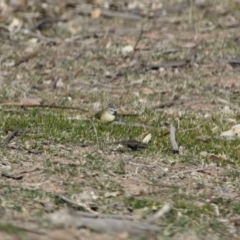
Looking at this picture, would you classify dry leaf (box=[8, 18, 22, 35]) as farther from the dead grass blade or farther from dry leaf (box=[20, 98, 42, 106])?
the dead grass blade

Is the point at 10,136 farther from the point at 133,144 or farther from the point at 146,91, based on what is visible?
the point at 146,91

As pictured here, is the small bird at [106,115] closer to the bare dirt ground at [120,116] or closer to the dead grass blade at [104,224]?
the bare dirt ground at [120,116]

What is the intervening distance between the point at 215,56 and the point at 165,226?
6.70 m

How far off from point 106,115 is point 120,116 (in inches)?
17.8

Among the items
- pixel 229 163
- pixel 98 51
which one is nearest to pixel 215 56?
pixel 98 51

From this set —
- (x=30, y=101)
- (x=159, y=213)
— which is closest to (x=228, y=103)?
(x=30, y=101)

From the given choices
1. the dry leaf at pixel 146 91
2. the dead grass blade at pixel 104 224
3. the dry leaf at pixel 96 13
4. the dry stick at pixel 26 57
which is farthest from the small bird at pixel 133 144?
the dry leaf at pixel 96 13

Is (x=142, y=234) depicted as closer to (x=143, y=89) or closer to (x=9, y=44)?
(x=143, y=89)

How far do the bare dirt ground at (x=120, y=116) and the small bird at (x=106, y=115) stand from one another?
14 cm

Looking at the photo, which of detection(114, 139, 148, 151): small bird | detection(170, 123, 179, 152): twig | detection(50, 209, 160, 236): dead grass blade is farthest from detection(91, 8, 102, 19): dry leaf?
detection(50, 209, 160, 236): dead grass blade

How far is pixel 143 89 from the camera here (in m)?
10.9

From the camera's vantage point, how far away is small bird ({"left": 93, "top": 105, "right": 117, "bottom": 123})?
29.3 feet

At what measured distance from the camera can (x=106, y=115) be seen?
8.97 metres

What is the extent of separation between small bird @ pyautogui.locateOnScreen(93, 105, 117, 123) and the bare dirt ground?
142 millimetres
